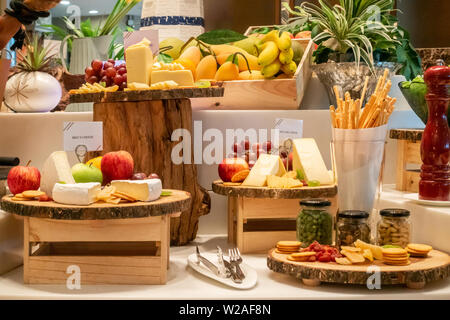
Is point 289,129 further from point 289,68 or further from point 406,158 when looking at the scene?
point 406,158

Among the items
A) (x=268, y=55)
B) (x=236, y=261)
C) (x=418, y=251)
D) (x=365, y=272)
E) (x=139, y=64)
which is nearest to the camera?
(x=365, y=272)

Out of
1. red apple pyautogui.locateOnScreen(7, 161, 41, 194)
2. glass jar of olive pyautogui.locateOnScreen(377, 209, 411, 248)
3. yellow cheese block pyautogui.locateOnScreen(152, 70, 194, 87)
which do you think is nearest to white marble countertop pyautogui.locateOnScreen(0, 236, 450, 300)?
glass jar of olive pyautogui.locateOnScreen(377, 209, 411, 248)

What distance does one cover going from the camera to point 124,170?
1638 millimetres

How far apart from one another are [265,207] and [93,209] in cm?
58

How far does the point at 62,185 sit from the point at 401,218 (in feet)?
2.80

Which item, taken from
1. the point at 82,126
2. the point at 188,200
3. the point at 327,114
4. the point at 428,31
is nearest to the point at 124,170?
the point at 188,200

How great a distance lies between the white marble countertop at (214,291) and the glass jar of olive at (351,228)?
136 millimetres

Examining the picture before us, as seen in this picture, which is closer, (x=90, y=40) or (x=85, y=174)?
(x=85, y=174)

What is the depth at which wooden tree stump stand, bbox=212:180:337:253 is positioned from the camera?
173cm

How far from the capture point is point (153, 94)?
186cm

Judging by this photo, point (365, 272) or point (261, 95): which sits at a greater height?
point (261, 95)

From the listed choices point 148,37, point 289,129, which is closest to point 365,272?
point 289,129
